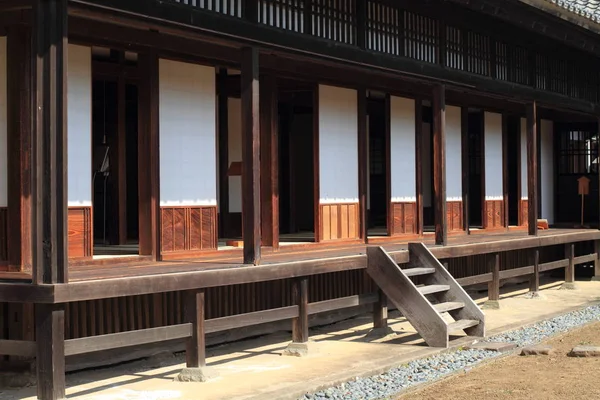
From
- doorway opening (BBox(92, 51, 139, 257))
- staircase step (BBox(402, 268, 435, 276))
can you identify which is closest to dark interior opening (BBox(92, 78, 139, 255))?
doorway opening (BBox(92, 51, 139, 257))

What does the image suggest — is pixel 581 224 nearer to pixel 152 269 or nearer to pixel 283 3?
pixel 283 3

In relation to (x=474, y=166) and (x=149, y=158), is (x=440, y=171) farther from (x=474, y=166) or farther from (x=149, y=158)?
(x=474, y=166)

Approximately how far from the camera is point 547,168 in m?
20.8

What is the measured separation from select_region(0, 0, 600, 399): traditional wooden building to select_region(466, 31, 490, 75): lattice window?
3 cm

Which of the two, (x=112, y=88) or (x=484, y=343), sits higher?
(x=112, y=88)

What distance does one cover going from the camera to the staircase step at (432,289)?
1066 centimetres

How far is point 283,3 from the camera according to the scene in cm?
997

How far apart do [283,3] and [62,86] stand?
3.60m

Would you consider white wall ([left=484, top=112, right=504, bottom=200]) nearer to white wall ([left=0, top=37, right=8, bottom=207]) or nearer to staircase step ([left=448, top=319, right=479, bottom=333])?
staircase step ([left=448, top=319, right=479, bottom=333])

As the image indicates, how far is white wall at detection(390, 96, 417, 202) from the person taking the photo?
14672 mm

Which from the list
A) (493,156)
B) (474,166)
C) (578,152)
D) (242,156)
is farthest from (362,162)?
(578,152)

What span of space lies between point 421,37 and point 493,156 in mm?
5836

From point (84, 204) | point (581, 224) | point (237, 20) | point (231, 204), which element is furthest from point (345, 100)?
point (581, 224)

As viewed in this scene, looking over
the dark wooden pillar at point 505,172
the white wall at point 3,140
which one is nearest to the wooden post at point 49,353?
the white wall at point 3,140
